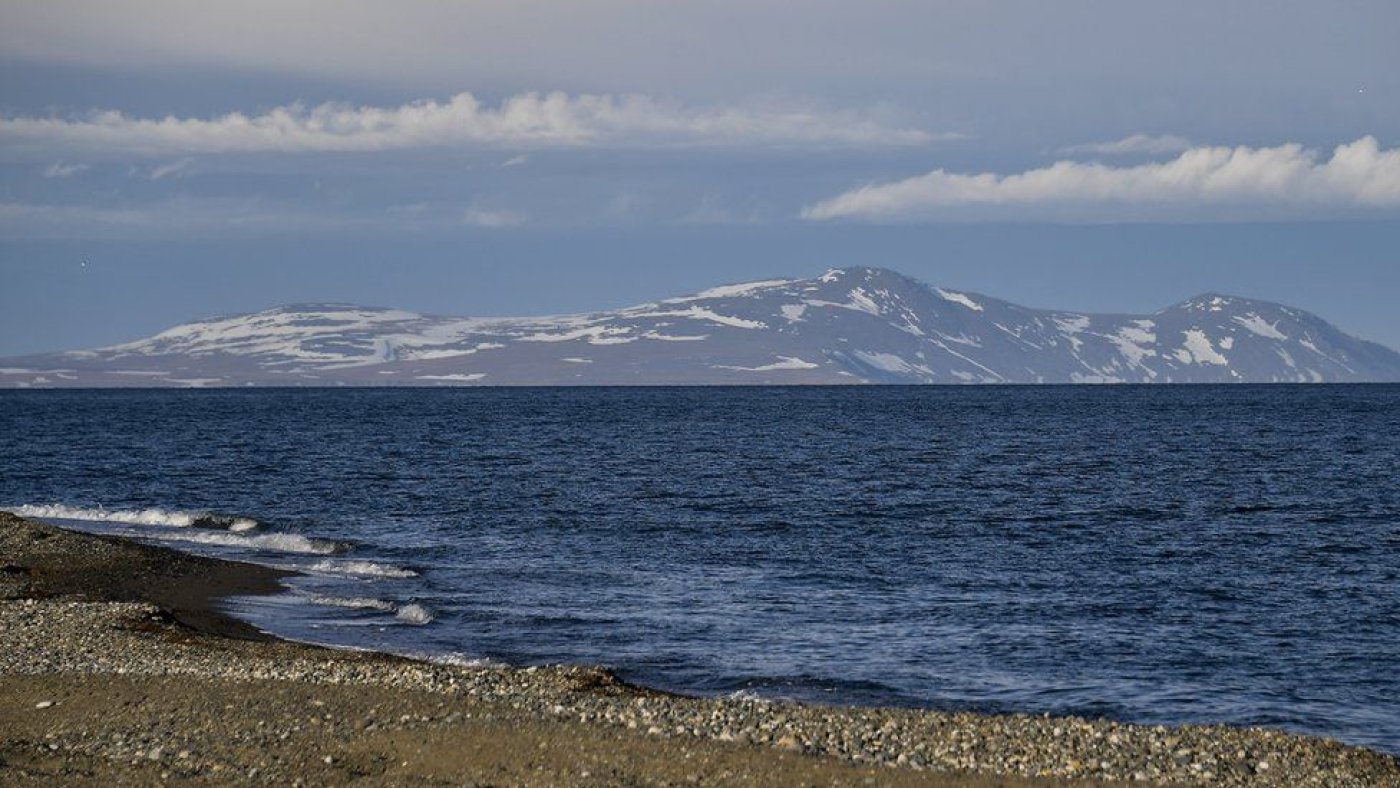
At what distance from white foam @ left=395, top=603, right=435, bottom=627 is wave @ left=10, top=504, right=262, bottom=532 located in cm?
2205

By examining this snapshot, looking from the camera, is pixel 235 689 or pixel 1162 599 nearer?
pixel 235 689

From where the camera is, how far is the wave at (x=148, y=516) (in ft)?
191

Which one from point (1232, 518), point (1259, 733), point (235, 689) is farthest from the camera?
point (1232, 518)

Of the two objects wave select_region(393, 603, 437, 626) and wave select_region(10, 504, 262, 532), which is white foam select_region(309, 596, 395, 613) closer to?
wave select_region(393, 603, 437, 626)

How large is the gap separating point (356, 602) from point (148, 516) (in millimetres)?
25881

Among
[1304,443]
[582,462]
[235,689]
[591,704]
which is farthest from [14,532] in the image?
[1304,443]

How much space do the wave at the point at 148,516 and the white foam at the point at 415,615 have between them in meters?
22.0

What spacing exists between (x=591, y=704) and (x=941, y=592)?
18359 millimetres

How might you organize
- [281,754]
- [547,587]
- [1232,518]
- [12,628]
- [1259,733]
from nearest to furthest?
[281,754], [1259,733], [12,628], [547,587], [1232,518]

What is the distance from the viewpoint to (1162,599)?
3841 centimetres

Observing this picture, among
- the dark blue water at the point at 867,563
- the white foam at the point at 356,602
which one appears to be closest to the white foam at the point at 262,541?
the dark blue water at the point at 867,563

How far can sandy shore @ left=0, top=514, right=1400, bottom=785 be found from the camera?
19094mm

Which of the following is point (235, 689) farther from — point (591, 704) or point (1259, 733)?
point (1259, 733)

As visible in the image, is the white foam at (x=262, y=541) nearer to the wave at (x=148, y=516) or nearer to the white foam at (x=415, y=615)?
the wave at (x=148, y=516)
